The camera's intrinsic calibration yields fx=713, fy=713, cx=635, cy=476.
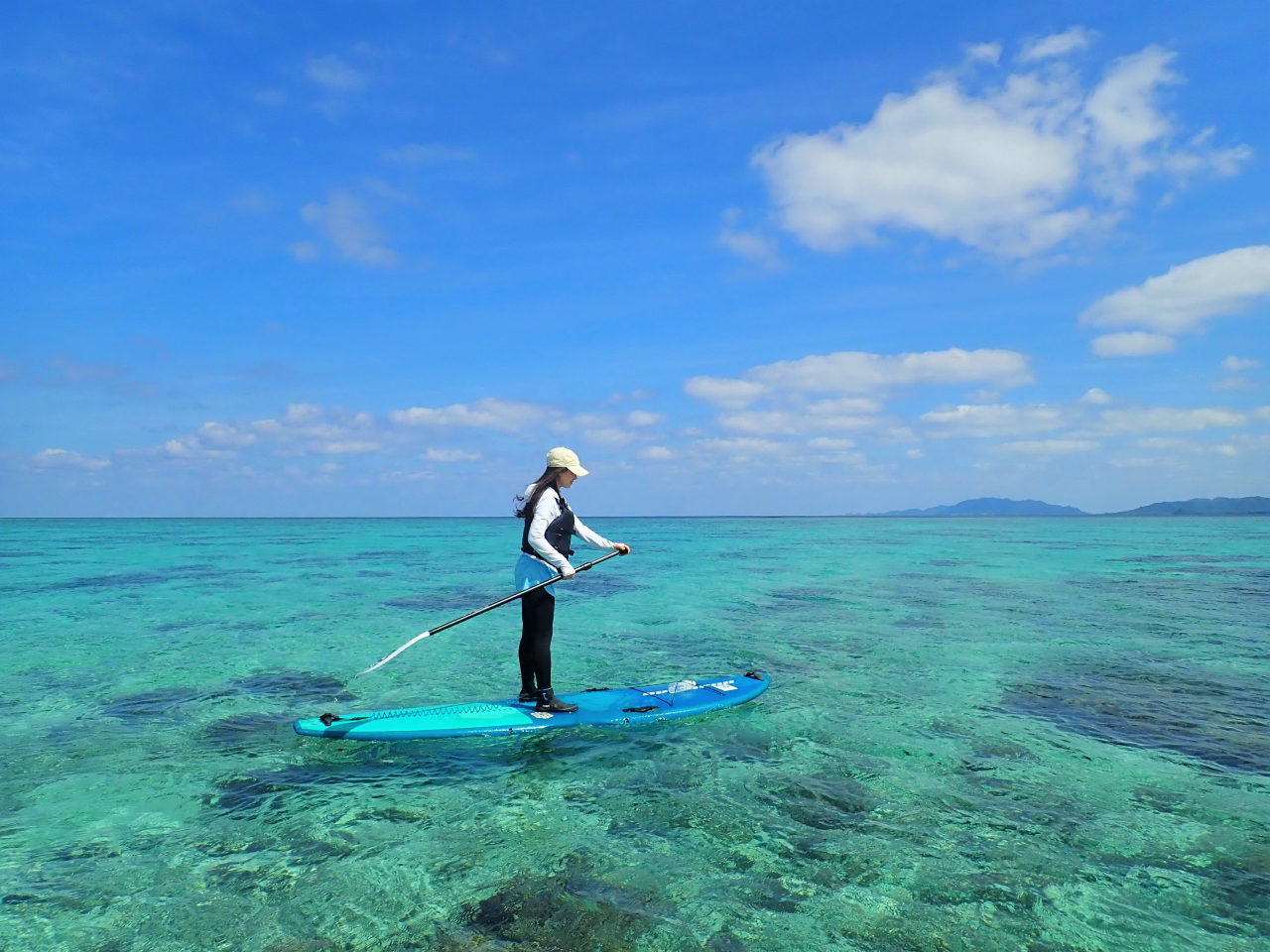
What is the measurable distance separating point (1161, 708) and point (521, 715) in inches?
320

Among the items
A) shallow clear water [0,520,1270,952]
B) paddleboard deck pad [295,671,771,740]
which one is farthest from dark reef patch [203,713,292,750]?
paddleboard deck pad [295,671,771,740]

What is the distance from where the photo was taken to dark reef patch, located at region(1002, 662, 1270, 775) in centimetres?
772

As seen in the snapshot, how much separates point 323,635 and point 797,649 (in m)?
9.84

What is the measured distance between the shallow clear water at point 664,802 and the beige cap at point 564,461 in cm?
299

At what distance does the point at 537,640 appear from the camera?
26.5ft

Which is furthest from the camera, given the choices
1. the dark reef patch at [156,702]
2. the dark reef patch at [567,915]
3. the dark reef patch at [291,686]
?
the dark reef patch at [291,686]

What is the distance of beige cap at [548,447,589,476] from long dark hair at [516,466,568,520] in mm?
35

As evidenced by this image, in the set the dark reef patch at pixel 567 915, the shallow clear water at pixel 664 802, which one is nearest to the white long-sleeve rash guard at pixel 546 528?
the shallow clear water at pixel 664 802

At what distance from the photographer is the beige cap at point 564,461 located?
25.6 ft

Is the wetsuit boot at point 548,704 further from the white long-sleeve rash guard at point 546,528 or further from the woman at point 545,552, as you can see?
the white long-sleeve rash guard at point 546,528

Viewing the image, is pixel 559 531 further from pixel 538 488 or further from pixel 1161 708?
pixel 1161 708

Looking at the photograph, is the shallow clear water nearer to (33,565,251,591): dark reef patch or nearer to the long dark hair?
the long dark hair

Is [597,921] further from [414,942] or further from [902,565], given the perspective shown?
[902,565]

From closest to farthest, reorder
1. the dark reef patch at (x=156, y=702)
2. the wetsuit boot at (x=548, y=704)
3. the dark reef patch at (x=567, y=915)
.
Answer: the dark reef patch at (x=567, y=915)
the wetsuit boot at (x=548, y=704)
the dark reef patch at (x=156, y=702)
